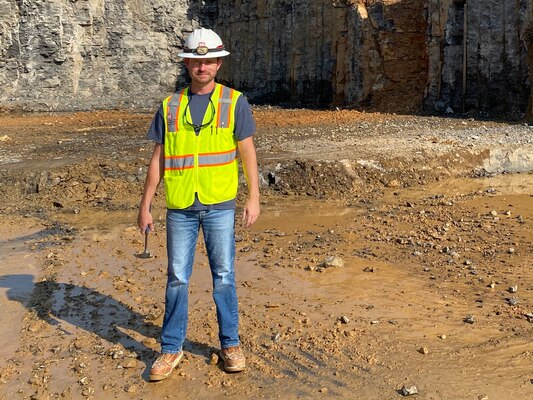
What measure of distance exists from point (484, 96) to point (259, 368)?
513 inches

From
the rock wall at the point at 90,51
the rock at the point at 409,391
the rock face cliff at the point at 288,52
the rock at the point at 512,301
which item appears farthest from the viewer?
the rock wall at the point at 90,51

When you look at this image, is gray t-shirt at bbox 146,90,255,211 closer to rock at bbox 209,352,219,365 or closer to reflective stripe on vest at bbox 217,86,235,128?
reflective stripe on vest at bbox 217,86,235,128

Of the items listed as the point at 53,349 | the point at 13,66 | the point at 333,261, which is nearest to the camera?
the point at 53,349

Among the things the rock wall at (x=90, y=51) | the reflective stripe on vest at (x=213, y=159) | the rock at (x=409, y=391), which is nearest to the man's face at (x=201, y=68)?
the reflective stripe on vest at (x=213, y=159)

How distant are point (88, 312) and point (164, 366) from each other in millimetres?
1395

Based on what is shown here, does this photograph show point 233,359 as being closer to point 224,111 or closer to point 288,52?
point 224,111

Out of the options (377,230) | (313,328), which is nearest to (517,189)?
(377,230)

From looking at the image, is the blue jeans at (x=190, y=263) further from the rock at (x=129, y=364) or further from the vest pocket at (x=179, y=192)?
the rock at (x=129, y=364)

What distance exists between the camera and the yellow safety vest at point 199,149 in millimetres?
3658

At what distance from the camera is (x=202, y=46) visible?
11.7 ft

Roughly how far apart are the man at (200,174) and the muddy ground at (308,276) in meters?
0.48

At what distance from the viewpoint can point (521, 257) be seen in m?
6.03

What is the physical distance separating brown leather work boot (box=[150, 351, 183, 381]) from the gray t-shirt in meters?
0.95

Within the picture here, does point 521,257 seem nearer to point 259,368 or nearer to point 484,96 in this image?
point 259,368
